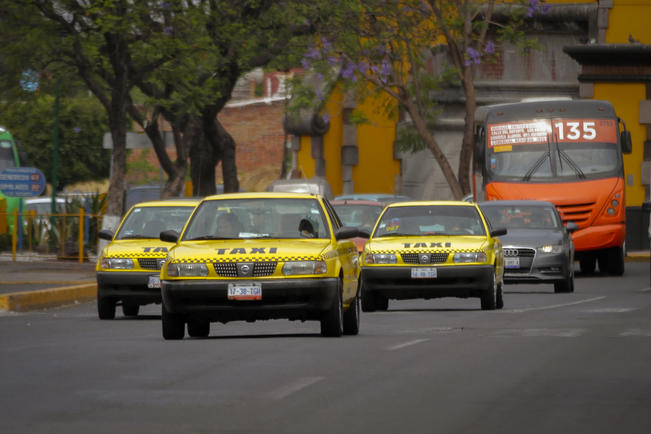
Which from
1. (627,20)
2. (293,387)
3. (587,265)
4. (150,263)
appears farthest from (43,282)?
(627,20)

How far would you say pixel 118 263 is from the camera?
19438 mm

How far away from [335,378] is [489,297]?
9074mm

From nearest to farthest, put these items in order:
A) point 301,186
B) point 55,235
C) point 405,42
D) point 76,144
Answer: point 55,235, point 405,42, point 301,186, point 76,144

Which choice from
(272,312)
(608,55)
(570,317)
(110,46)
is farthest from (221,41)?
(272,312)

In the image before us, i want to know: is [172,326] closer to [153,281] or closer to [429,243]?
[153,281]

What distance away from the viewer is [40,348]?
46.9ft

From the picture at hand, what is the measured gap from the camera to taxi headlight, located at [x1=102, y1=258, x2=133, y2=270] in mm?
19391

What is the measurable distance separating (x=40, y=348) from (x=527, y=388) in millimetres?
5515

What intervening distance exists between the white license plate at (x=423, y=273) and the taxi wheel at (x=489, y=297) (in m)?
0.75

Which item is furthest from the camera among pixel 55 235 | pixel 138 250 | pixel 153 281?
pixel 55 235

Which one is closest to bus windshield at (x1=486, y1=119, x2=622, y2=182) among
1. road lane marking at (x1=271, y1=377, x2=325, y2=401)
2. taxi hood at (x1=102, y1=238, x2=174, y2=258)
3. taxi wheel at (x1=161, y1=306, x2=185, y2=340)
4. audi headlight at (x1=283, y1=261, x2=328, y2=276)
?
taxi hood at (x1=102, y1=238, x2=174, y2=258)

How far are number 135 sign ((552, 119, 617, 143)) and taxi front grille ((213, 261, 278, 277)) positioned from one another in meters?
17.9

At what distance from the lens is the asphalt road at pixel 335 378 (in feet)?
29.5

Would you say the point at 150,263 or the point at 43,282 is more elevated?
the point at 150,263
